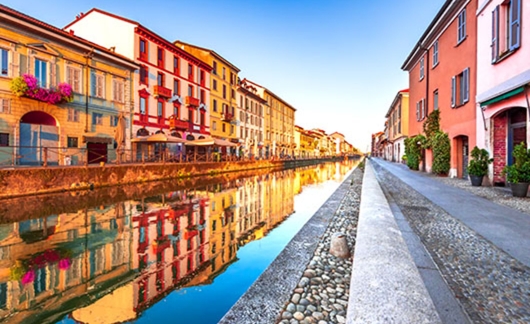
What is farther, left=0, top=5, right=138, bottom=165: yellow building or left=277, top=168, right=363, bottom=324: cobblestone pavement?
left=0, top=5, right=138, bottom=165: yellow building

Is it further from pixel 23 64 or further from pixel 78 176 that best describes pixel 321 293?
pixel 23 64

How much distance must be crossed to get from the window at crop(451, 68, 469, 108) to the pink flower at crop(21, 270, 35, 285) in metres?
16.9

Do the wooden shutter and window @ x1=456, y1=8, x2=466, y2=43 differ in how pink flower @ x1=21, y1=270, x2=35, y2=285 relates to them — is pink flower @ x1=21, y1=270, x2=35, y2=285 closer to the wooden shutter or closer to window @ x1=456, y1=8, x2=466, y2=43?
the wooden shutter

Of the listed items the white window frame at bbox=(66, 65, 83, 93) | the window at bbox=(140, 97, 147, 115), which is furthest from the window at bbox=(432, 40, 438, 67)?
the white window frame at bbox=(66, 65, 83, 93)

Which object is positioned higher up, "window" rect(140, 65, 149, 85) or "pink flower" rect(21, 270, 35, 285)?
"window" rect(140, 65, 149, 85)

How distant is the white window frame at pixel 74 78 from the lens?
1797 centimetres

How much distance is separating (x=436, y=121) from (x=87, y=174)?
20.5m

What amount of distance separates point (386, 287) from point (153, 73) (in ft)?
90.0

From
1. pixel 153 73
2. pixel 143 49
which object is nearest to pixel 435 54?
pixel 153 73

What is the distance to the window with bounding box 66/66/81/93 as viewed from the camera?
1797cm

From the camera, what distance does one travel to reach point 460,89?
14.6m

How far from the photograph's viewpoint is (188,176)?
2047cm

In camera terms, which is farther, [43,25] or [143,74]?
[143,74]

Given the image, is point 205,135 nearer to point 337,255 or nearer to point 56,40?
point 56,40
